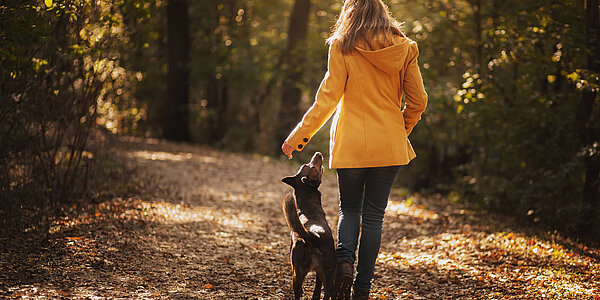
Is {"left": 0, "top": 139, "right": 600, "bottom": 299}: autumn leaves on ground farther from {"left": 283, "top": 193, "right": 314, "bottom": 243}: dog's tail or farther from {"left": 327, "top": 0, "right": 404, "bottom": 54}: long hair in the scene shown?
{"left": 327, "top": 0, "right": 404, "bottom": 54}: long hair

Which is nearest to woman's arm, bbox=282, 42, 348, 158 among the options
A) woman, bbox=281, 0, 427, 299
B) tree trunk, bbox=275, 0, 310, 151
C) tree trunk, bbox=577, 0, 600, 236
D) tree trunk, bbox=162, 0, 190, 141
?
woman, bbox=281, 0, 427, 299

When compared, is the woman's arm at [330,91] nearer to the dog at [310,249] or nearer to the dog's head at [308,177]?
the dog's head at [308,177]

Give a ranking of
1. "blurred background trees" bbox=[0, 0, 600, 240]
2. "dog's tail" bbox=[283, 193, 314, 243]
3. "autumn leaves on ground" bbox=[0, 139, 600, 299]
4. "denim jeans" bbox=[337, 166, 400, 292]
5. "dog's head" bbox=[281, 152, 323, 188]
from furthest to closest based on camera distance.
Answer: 1. "blurred background trees" bbox=[0, 0, 600, 240]
2. "autumn leaves on ground" bbox=[0, 139, 600, 299]
3. "dog's head" bbox=[281, 152, 323, 188]
4. "denim jeans" bbox=[337, 166, 400, 292]
5. "dog's tail" bbox=[283, 193, 314, 243]

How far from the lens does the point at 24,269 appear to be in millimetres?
3986

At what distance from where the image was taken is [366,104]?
327 cm

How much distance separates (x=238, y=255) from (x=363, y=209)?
2.07 m

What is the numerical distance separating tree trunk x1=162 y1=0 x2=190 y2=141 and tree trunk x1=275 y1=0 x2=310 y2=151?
2884mm

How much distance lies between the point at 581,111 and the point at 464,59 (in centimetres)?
393

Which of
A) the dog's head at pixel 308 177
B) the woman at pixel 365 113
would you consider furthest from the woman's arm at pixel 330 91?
the dog's head at pixel 308 177

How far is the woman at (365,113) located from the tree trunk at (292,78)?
1092 cm

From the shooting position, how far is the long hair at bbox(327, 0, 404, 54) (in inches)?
126

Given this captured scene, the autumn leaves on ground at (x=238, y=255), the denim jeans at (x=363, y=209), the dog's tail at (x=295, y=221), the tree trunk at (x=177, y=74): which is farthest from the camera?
the tree trunk at (x=177, y=74)

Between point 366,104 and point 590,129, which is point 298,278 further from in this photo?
point 590,129

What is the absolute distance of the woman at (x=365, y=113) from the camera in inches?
127
